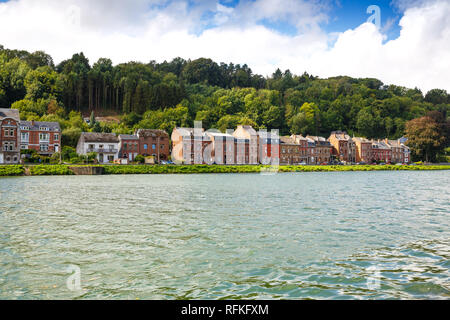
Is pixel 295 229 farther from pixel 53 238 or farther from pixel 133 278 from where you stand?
pixel 53 238

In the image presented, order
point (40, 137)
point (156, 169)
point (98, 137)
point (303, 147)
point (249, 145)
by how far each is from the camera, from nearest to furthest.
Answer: point (156, 169), point (40, 137), point (98, 137), point (249, 145), point (303, 147)

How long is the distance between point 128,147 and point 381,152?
88.7m

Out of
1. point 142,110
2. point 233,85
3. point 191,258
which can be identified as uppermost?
point 233,85

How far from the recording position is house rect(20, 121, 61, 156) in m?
73.4

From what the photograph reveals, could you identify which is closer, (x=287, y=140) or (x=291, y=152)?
(x=291, y=152)

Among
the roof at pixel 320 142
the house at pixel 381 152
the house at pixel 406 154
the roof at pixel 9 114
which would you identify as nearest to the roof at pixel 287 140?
the roof at pixel 320 142

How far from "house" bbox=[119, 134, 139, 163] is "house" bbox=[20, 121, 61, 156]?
Answer: 42.5ft

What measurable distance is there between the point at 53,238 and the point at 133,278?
5.66m

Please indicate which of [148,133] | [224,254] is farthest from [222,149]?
[224,254]

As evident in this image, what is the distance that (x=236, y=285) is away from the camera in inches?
304

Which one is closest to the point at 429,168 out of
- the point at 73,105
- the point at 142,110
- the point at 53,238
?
the point at 142,110

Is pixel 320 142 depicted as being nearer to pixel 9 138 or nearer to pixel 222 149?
pixel 222 149

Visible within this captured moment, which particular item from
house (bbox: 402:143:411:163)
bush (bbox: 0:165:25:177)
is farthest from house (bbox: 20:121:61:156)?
Result: house (bbox: 402:143:411:163)

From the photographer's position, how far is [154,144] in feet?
275
